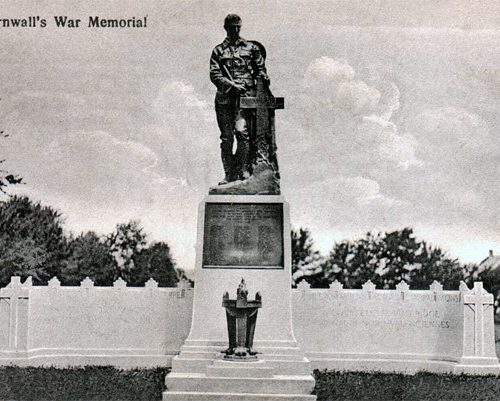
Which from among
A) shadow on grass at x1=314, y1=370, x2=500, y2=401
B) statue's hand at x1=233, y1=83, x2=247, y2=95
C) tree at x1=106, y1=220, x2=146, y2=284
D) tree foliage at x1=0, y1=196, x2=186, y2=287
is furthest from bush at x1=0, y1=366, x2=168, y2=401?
tree at x1=106, y1=220, x2=146, y2=284

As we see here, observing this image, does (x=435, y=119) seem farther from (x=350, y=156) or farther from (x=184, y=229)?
(x=184, y=229)

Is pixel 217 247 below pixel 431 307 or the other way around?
the other way around

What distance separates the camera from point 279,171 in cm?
1750

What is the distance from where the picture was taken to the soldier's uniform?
14.8m

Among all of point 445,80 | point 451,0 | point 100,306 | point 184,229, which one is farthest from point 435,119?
point 100,306

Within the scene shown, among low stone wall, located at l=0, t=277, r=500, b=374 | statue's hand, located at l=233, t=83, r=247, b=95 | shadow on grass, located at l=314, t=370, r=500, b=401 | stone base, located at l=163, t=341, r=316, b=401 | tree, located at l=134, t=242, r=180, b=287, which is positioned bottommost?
shadow on grass, located at l=314, t=370, r=500, b=401

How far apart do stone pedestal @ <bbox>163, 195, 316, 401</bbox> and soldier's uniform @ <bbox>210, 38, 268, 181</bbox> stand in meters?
0.93

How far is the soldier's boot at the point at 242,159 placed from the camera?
48.7ft

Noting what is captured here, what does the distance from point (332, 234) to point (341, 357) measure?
15.6 meters

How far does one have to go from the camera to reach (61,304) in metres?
17.3

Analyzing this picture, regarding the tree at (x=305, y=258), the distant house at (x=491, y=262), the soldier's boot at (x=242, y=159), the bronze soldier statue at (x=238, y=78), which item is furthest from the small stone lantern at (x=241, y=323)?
→ the tree at (x=305, y=258)

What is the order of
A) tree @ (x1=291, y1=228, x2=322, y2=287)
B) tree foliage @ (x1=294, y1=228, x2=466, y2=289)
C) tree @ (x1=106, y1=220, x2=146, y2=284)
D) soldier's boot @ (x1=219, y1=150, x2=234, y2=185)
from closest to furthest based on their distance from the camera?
soldier's boot @ (x1=219, y1=150, x2=234, y2=185) < tree foliage @ (x1=294, y1=228, x2=466, y2=289) < tree @ (x1=106, y1=220, x2=146, y2=284) < tree @ (x1=291, y1=228, x2=322, y2=287)

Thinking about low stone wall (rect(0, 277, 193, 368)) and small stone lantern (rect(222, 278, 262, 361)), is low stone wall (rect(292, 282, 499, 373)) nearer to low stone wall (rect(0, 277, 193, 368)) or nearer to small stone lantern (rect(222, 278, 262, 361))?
low stone wall (rect(0, 277, 193, 368))

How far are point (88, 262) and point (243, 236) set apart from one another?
1824 centimetres
